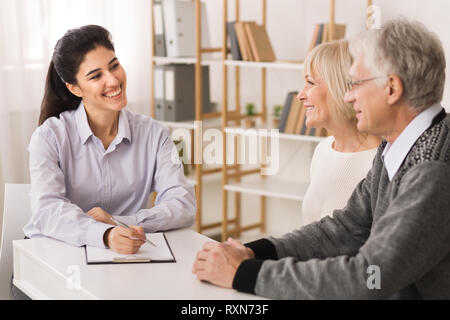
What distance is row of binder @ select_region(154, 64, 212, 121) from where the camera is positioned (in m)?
4.32

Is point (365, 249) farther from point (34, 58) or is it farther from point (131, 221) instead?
point (34, 58)

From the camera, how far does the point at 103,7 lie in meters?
4.22

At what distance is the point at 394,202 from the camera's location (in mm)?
1329

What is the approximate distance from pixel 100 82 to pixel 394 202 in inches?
49.9

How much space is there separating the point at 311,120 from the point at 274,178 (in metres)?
2.19

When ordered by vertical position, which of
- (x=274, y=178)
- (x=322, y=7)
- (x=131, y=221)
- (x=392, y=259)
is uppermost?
(x=322, y=7)

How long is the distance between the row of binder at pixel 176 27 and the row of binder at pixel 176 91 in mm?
108

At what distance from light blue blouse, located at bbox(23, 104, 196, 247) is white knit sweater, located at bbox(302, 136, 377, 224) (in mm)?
428

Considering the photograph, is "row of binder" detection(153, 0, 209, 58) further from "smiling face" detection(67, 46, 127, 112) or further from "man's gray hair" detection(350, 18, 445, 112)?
"man's gray hair" detection(350, 18, 445, 112)

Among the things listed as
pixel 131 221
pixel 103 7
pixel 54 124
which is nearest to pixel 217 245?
pixel 131 221

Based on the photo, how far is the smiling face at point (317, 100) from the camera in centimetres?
220

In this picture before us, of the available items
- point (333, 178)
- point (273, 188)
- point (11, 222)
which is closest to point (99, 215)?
point (11, 222)

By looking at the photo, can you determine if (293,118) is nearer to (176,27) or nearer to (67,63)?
(176,27)

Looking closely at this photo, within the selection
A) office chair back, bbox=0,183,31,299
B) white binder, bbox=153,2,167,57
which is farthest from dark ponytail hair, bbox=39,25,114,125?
white binder, bbox=153,2,167,57
